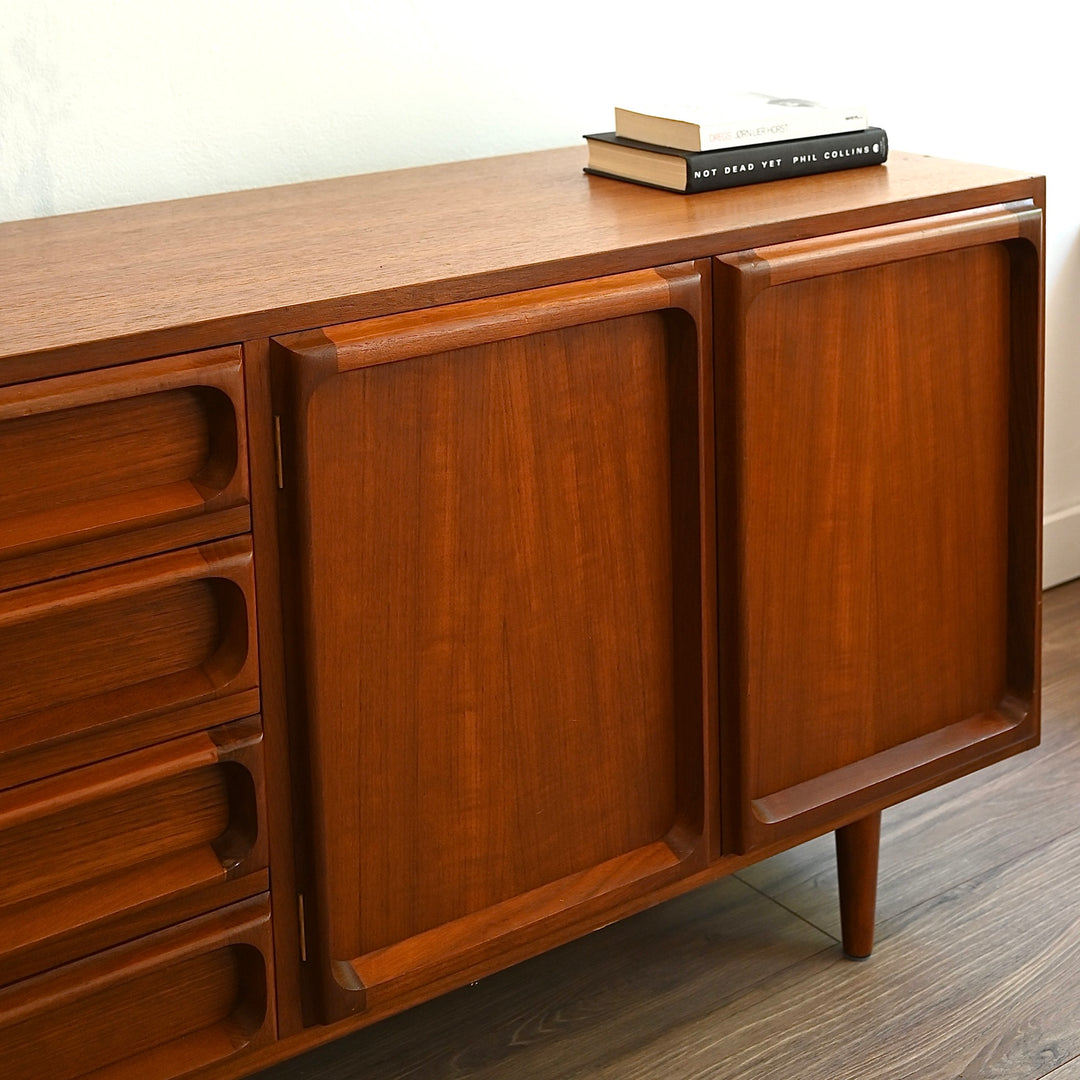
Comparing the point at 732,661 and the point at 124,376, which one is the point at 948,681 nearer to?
the point at 732,661

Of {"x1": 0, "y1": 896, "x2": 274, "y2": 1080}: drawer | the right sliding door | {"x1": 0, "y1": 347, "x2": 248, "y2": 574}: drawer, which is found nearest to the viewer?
{"x1": 0, "y1": 347, "x2": 248, "y2": 574}: drawer

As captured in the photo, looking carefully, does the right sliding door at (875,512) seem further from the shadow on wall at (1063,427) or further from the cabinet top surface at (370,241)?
the shadow on wall at (1063,427)

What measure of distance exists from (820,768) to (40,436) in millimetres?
784

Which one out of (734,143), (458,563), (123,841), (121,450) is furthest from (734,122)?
(123,841)

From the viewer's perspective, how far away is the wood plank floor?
1.38m

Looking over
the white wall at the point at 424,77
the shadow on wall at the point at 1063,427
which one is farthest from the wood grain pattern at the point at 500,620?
the shadow on wall at the point at 1063,427

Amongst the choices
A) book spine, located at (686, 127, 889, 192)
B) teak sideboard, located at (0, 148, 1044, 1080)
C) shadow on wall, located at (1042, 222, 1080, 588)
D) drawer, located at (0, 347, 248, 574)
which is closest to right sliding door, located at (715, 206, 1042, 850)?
teak sideboard, located at (0, 148, 1044, 1080)

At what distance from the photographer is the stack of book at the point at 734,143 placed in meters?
1.31

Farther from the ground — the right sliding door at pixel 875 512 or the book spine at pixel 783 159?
the book spine at pixel 783 159

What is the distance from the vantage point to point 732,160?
1.31 m

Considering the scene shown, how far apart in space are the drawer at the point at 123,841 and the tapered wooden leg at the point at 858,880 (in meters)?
0.67

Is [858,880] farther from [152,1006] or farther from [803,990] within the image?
[152,1006]

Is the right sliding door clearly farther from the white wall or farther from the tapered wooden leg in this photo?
the white wall

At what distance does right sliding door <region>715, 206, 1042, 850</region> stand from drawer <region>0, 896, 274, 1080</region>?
1.47 feet
